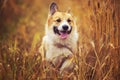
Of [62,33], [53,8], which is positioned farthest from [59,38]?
[53,8]

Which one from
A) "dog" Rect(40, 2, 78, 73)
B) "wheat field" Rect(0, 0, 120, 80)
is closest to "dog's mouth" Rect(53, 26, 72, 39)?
"dog" Rect(40, 2, 78, 73)

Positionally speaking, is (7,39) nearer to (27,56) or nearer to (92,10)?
(27,56)

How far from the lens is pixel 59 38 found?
5789 millimetres

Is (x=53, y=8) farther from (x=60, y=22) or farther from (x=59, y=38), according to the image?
(x=59, y=38)

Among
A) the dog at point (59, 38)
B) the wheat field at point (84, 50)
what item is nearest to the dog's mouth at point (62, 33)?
the dog at point (59, 38)

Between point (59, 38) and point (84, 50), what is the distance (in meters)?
0.31

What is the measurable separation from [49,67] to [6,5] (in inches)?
41.8

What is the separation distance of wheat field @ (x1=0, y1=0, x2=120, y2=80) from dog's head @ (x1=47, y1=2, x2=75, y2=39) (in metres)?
0.09

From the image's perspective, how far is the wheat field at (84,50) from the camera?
215 inches

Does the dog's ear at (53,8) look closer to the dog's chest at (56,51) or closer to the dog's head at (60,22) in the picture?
the dog's head at (60,22)

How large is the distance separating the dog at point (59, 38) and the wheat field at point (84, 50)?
8 centimetres

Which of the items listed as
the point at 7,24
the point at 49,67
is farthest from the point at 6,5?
the point at 49,67

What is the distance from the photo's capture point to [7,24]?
6.27 meters

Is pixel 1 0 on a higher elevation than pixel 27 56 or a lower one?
higher
